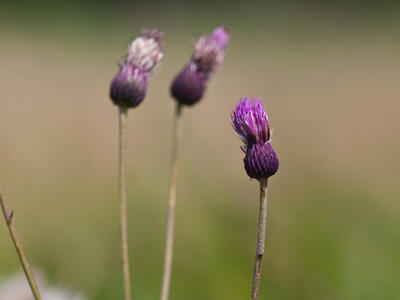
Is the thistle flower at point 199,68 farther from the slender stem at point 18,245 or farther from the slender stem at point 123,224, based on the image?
the slender stem at point 18,245

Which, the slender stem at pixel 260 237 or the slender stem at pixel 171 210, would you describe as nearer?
the slender stem at pixel 260 237

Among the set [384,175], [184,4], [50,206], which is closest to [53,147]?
[50,206]

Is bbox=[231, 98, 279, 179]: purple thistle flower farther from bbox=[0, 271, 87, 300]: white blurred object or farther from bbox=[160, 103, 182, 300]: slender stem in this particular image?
bbox=[0, 271, 87, 300]: white blurred object

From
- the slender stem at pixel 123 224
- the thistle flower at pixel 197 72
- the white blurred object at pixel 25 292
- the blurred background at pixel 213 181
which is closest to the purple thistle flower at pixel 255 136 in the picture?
the slender stem at pixel 123 224

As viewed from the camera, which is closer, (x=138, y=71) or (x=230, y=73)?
(x=138, y=71)

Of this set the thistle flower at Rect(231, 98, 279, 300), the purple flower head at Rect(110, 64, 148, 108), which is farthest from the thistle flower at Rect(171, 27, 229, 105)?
the thistle flower at Rect(231, 98, 279, 300)

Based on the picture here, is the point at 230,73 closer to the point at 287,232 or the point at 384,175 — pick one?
the point at 384,175

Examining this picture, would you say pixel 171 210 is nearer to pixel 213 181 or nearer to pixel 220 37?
pixel 220 37
